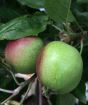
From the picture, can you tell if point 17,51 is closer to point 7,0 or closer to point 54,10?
point 54,10

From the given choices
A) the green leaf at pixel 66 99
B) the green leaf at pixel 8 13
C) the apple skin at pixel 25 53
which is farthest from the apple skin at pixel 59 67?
the green leaf at pixel 8 13

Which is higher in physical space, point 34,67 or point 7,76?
point 34,67

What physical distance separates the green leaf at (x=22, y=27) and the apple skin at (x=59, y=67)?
8cm

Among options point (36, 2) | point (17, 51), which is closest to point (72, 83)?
point (17, 51)

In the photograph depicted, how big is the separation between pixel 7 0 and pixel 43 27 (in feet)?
1.19

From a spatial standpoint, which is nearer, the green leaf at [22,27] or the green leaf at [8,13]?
the green leaf at [22,27]

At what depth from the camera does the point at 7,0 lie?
4.44 ft

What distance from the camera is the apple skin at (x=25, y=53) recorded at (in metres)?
1.00

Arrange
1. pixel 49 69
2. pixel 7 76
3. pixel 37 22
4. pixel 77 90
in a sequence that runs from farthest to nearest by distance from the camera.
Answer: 1. pixel 7 76
2. pixel 77 90
3. pixel 37 22
4. pixel 49 69

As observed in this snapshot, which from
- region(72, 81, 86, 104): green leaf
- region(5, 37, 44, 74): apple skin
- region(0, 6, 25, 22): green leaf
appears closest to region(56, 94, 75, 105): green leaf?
region(72, 81, 86, 104): green leaf

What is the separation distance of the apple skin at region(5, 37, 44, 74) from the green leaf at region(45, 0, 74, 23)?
0.08 metres

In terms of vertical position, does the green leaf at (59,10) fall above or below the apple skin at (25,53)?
above

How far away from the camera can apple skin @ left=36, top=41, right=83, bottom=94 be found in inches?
36.5

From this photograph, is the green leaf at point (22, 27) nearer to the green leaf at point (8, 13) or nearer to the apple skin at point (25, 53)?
the apple skin at point (25, 53)
